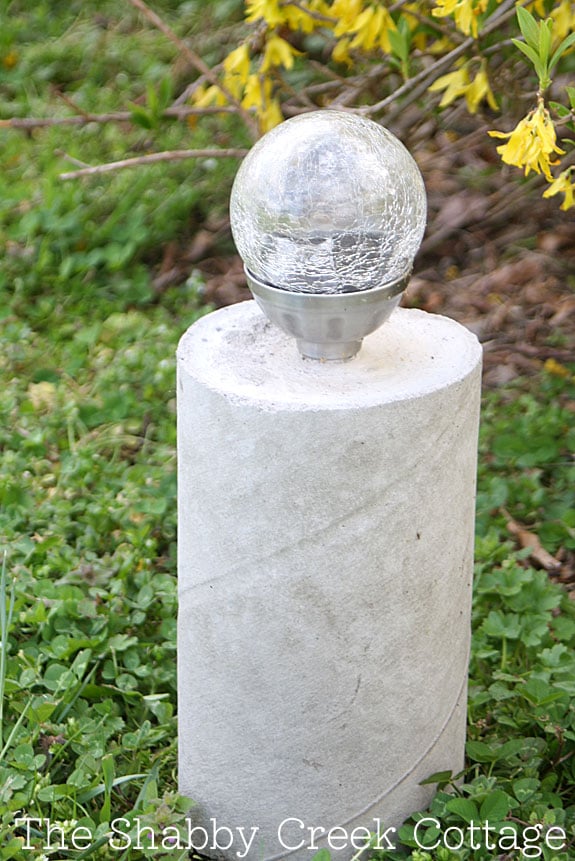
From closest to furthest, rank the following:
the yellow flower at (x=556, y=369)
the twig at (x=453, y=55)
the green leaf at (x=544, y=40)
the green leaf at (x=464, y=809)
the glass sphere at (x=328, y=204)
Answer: the glass sphere at (x=328, y=204) < the green leaf at (x=544, y=40) < the green leaf at (x=464, y=809) < the twig at (x=453, y=55) < the yellow flower at (x=556, y=369)

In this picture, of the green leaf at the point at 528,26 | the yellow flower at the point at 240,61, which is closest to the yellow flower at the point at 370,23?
the yellow flower at the point at 240,61

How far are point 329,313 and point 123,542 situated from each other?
4.28 ft

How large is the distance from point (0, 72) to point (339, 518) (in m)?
4.69

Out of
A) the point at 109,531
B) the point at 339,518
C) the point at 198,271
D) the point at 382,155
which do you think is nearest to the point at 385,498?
the point at 339,518

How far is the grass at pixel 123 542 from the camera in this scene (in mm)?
2203

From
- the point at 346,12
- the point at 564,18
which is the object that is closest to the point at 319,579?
the point at 564,18

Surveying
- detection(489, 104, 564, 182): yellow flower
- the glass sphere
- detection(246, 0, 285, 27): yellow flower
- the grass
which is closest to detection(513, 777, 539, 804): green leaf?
the grass

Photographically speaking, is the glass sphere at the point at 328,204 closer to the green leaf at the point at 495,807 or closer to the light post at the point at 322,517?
the light post at the point at 322,517

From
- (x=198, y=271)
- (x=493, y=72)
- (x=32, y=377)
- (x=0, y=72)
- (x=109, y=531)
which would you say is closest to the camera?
(x=109, y=531)

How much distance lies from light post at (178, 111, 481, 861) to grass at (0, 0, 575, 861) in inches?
6.1

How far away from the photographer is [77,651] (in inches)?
104

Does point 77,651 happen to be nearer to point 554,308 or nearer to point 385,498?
point 385,498

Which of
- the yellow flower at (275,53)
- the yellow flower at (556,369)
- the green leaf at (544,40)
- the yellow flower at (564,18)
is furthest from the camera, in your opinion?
the yellow flower at (556,369)

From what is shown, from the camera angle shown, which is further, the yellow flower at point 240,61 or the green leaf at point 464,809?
the yellow flower at point 240,61
